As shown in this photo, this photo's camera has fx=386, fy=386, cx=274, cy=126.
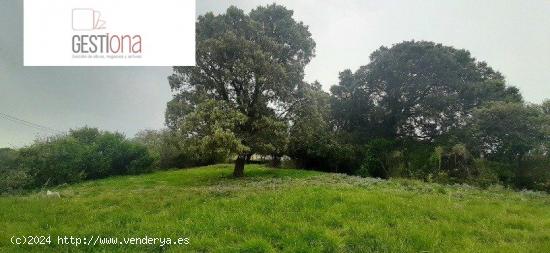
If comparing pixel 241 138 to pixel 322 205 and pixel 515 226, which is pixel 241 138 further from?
pixel 515 226

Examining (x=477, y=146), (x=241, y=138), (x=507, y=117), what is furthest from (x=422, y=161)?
(x=241, y=138)

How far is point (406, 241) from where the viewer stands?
29.8 ft

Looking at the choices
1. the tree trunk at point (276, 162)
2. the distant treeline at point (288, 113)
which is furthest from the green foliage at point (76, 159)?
the tree trunk at point (276, 162)

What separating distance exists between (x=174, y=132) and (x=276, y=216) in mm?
19394

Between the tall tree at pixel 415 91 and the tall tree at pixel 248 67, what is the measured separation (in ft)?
51.0

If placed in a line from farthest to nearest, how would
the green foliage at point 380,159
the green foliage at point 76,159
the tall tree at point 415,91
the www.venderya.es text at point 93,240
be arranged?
the tall tree at point 415,91
the green foliage at point 380,159
the green foliage at point 76,159
the www.venderya.es text at point 93,240

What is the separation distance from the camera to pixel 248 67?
27688mm

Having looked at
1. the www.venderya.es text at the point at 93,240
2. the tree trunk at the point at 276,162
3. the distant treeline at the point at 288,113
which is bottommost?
the tree trunk at the point at 276,162

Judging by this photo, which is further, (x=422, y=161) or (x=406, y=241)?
(x=422, y=161)

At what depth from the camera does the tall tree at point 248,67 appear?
2784 centimetres

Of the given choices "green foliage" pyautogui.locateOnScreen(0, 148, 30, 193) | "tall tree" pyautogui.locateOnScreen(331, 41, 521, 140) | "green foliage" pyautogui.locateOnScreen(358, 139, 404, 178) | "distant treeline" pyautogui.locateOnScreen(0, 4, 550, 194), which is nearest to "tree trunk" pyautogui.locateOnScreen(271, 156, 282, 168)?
"distant treeline" pyautogui.locateOnScreen(0, 4, 550, 194)

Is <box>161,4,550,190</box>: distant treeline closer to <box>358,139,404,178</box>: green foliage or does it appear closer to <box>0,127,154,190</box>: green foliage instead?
<box>358,139,404,178</box>: green foliage

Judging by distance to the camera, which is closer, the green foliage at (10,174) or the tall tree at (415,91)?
the green foliage at (10,174)

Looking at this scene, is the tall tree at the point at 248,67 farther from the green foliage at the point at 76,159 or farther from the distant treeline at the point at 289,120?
the green foliage at the point at 76,159
